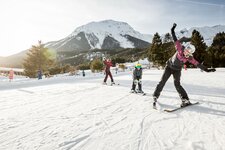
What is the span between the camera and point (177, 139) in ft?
11.6

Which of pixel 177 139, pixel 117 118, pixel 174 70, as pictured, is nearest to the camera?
pixel 177 139

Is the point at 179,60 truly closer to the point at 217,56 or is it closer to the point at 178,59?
the point at 178,59

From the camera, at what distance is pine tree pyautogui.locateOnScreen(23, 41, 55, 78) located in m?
45.6

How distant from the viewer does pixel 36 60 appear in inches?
1795

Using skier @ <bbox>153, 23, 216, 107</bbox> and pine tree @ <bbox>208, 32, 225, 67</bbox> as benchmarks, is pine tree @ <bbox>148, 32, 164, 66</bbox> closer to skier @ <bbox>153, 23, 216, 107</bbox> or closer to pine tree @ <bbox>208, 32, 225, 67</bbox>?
pine tree @ <bbox>208, 32, 225, 67</bbox>

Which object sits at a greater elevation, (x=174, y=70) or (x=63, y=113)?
(x=174, y=70)

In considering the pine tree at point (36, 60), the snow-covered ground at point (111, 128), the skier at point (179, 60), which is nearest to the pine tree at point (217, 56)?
the pine tree at point (36, 60)

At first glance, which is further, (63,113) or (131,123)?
(63,113)

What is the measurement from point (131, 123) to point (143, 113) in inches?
40.0

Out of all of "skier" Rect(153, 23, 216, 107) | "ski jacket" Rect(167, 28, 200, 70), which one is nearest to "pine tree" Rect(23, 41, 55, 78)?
"skier" Rect(153, 23, 216, 107)

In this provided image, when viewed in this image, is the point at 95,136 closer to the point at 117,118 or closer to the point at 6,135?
the point at 117,118

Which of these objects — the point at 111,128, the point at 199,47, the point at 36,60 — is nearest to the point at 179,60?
the point at 111,128

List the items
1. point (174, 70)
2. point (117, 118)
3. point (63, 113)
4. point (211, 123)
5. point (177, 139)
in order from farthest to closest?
point (174, 70) → point (63, 113) → point (117, 118) → point (211, 123) → point (177, 139)

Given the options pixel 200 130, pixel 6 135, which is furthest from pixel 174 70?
pixel 6 135
